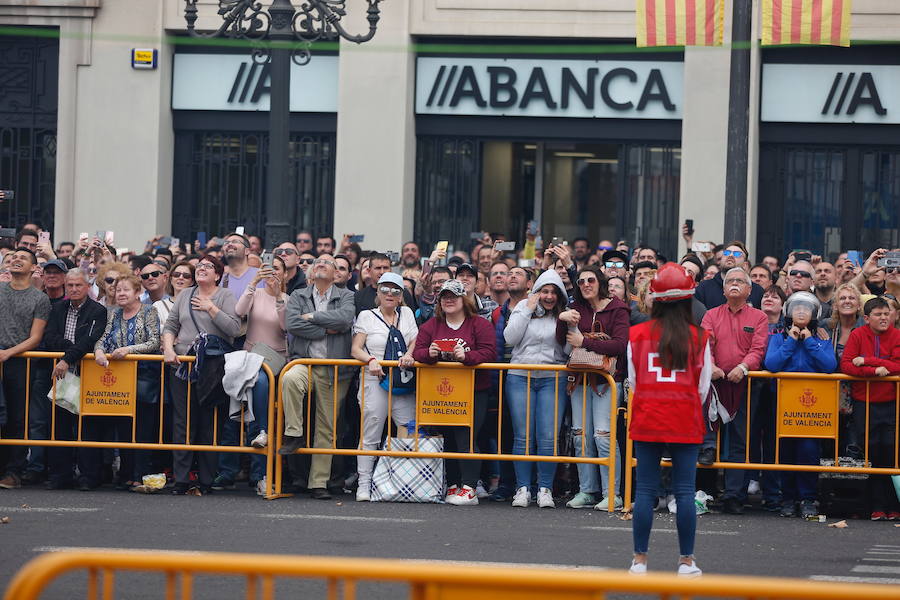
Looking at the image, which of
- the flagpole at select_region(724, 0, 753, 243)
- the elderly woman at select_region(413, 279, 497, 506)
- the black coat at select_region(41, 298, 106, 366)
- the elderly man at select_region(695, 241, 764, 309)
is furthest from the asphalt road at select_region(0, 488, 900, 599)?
the flagpole at select_region(724, 0, 753, 243)

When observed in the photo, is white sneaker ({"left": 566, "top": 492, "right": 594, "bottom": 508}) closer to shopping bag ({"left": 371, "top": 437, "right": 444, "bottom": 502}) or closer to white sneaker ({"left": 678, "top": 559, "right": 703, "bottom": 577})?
shopping bag ({"left": 371, "top": 437, "right": 444, "bottom": 502})

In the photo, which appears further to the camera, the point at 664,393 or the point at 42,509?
the point at 42,509

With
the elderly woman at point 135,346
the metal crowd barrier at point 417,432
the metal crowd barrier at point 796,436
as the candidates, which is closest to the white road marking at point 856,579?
the metal crowd barrier at point 796,436

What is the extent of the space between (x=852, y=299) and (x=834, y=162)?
969 cm

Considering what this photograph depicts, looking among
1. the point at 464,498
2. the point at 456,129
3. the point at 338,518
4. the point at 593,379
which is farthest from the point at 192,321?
the point at 456,129

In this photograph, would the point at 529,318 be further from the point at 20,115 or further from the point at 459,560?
the point at 20,115

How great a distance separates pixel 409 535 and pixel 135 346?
3485 millimetres

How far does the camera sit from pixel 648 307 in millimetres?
11953

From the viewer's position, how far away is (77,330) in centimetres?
1219

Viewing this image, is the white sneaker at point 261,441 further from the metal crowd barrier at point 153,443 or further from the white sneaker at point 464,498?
the white sneaker at point 464,498

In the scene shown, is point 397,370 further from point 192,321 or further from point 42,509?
point 42,509

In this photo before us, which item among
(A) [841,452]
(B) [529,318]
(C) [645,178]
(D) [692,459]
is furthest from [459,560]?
(C) [645,178]

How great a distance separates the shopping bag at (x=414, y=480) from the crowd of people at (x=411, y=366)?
152 mm

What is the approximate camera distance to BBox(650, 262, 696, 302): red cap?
8.46 metres
